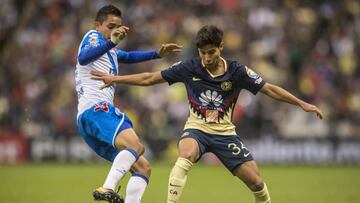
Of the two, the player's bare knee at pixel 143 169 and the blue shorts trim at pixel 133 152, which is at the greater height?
the blue shorts trim at pixel 133 152

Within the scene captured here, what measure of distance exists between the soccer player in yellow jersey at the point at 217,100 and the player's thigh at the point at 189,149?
0.04ft

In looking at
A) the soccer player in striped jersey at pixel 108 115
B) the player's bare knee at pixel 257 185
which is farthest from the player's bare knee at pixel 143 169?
the player's bare knee at pixel 257 185

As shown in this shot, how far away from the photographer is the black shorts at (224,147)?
8.97 metres

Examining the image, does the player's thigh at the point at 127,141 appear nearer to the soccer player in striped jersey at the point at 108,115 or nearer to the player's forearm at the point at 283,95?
the soccer player in striped jersey at the point at 108,115

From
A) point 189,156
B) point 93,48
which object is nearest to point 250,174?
point 189,156

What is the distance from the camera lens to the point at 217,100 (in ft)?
29.7

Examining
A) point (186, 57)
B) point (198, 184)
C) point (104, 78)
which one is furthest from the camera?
point (186, 57)

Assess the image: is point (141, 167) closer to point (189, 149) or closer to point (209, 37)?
point (189, 149)

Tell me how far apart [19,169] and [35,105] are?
303 cm

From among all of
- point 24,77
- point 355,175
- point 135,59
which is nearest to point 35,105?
point 24,77

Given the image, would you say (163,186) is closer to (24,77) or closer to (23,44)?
(24,77)

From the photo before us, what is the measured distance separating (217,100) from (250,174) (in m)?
0.92

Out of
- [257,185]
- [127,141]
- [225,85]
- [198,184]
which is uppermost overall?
[225,85]

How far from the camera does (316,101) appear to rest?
21406mm
